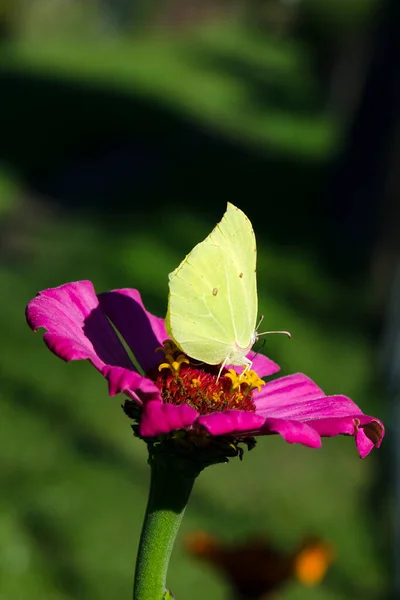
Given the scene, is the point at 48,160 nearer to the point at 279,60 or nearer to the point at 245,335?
the point at 245,335

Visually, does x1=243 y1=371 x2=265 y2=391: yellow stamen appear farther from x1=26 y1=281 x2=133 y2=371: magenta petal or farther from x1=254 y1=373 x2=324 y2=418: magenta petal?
x1=26 y1=281 x2=133 y2=371: magenta petal

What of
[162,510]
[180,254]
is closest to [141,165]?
[180,254]

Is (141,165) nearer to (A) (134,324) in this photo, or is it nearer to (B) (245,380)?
(A) (134,324)

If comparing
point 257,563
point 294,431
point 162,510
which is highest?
point 294,431

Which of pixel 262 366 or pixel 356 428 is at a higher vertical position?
pixel 356 428

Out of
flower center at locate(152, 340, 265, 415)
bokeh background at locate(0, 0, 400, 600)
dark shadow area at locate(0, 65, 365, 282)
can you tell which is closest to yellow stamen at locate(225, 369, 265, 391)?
flower center at locate(152, 340, 265, 415)

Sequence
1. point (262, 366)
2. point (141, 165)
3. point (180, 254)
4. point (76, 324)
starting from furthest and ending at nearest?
→ point (141, 165) < point (180, 254) < point (262, 366) < point (76, 324)

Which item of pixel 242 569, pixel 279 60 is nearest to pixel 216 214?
pixel 242 569

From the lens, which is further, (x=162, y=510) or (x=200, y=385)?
(x=200, y=385)

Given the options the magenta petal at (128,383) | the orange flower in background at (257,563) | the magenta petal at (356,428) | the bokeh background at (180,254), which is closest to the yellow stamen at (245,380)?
the magenta petal at (356,428)
